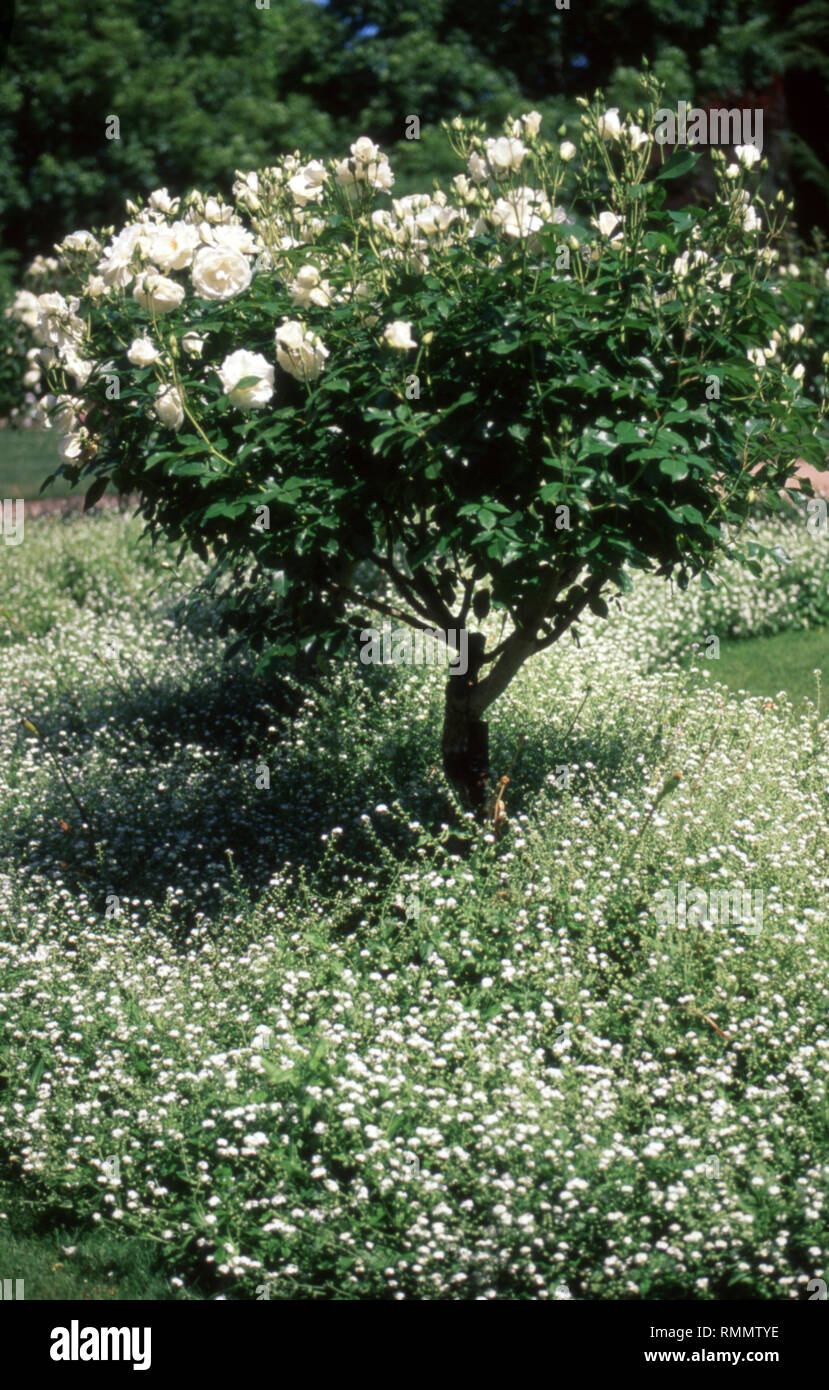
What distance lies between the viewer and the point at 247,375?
12.7ft

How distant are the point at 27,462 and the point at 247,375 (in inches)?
589

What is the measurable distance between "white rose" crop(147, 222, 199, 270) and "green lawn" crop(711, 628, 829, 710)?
390 cm

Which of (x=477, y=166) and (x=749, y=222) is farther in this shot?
(x=749, y=222)

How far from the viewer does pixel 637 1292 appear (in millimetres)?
3031

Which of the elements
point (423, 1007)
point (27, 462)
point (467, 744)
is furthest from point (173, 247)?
point (27, 462)

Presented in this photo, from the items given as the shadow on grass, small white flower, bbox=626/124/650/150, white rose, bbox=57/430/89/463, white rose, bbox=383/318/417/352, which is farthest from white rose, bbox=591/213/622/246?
the shadow on grass

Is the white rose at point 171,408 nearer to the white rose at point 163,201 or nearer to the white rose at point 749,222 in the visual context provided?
the white rose at point 163,201

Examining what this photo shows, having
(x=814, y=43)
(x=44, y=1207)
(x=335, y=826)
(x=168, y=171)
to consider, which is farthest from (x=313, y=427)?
(x=168, y=171)

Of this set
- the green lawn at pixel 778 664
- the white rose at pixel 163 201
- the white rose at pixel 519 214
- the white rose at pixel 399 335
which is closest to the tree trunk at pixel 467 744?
the white rose at pixel 399 335

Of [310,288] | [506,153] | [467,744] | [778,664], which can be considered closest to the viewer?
[506,153]

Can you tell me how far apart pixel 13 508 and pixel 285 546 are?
9152mm

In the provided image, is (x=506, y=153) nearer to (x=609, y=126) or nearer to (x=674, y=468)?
(x=609, y=126)

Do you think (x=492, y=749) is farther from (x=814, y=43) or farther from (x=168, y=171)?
(x=168, y=171)
